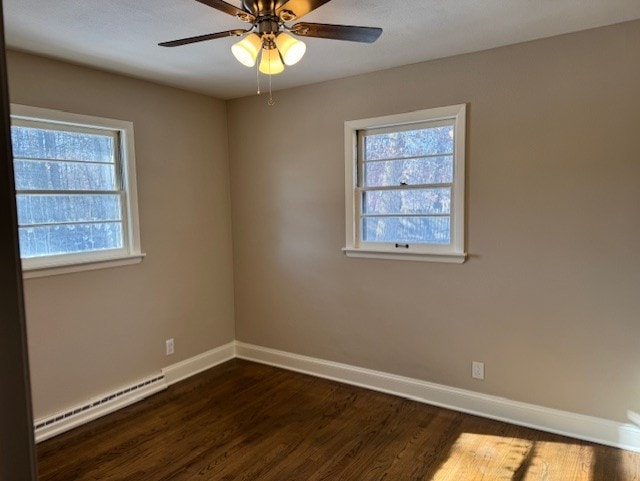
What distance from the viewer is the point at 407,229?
3250 mm

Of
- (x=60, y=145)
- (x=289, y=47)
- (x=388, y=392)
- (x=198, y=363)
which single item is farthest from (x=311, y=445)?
(x=60, y=145)

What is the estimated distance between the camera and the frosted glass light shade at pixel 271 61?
202 centimetres

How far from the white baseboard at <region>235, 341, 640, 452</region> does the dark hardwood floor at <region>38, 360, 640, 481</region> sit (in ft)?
0.23

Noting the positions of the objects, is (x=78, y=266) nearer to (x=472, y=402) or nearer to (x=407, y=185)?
(x=407, y=185)

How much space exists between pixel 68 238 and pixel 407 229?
2441 millimetres

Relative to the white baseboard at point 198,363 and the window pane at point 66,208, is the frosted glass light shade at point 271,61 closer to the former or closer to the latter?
the window pane at point 66,208

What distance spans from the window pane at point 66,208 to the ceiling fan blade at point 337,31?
2.02m

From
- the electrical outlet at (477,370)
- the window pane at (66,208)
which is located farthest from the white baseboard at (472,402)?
the window pane at (66,208)

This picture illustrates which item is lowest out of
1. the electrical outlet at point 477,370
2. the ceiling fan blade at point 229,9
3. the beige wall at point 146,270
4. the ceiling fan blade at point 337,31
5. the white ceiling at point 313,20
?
the electrical outlet at point 477,370

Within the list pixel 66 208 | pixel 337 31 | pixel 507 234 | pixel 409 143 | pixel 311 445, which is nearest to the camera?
pixel 337 31

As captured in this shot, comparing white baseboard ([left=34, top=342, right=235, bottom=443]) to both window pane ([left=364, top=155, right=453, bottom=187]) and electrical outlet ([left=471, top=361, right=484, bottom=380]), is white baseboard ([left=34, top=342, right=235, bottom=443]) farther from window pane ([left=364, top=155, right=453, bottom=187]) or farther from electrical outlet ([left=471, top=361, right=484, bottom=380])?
electrical outlet ([left=471, top=361, right=484, bottom=380])

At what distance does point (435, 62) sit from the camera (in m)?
2.97

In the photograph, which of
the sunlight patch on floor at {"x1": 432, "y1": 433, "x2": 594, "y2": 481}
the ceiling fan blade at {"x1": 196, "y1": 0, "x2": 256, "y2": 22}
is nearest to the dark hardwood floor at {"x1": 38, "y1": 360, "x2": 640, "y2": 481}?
the sunlight patch on floor at {"x1": 432, "y1": 433, "x2": 594, "y2": 481}

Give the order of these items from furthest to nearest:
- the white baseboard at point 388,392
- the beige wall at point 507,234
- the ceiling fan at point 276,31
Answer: the white baseboard at point 388,392 < the beige wall at point 507,234 < the ceiling fan at point 276,31
